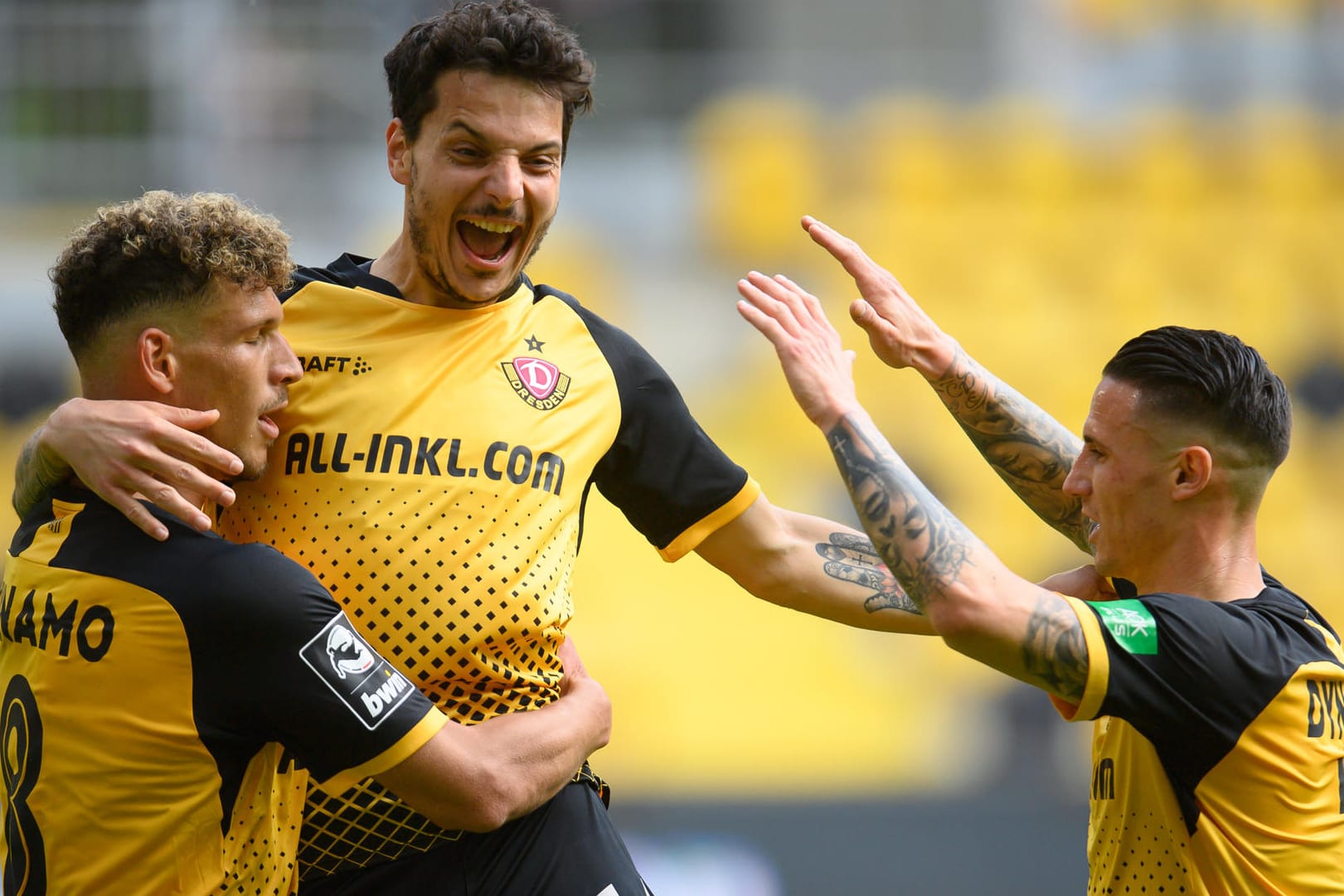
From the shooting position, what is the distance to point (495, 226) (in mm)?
3582

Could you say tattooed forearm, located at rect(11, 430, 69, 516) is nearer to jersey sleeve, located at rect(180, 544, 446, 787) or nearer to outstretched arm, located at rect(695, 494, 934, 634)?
jersey sleeve, located at rect(180, 544, 446, 787)

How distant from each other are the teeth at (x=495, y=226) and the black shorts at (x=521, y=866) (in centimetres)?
125

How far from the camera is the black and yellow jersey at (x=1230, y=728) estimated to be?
3.22 m

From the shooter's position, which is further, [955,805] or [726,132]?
[726,132]

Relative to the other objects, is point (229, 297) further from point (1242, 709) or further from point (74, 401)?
point (1242, 709)

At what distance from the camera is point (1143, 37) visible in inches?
543

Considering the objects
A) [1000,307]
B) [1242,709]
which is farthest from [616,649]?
[1242,709]

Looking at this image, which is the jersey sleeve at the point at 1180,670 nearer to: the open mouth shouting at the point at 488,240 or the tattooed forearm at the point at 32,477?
the open mouth shouting at the point at 488,240

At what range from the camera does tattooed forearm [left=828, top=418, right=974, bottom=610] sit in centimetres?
326

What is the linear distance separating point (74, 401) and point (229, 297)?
0.36m

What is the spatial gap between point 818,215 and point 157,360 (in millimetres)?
9937

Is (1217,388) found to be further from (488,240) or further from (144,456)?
(144,456)

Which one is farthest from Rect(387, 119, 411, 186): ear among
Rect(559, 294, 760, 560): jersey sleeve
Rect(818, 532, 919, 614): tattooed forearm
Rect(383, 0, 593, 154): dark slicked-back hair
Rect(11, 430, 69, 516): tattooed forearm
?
Rect(818, 532, 919, 614): tattooed forearm

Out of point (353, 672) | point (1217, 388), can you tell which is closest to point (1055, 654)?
point (1217, 388)
